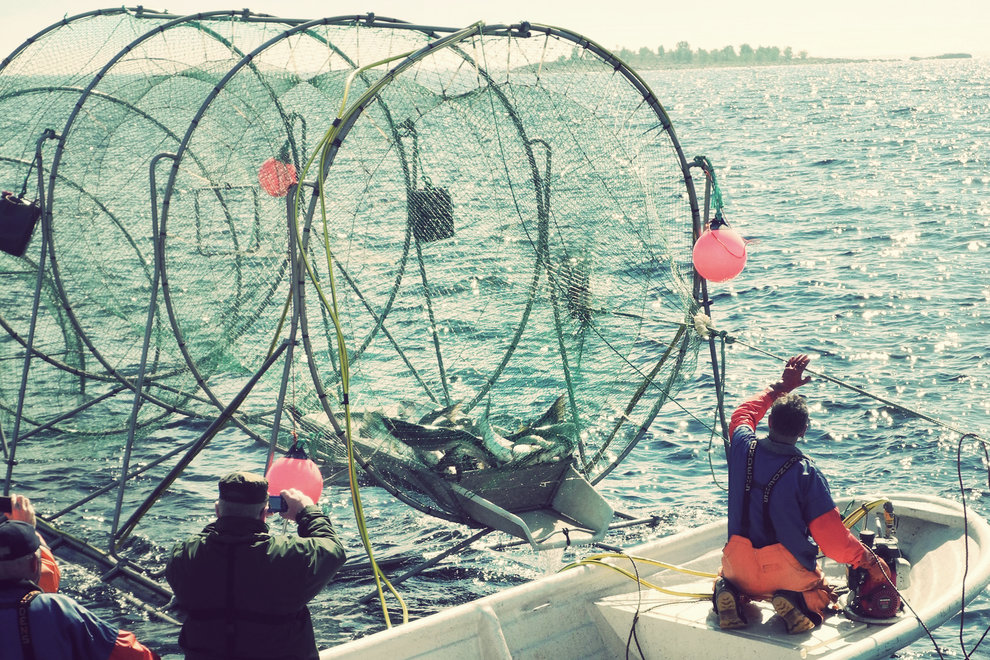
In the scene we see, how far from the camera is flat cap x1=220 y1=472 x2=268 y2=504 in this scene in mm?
3986

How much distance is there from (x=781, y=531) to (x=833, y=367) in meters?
9.21

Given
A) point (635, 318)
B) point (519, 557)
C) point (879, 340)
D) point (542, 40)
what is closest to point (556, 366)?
point (635, 318)

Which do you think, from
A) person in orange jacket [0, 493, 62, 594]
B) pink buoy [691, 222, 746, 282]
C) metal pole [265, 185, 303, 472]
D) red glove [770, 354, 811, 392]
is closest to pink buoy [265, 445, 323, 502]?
metal pole [265, 185, 303, 472]

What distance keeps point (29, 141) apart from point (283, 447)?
4.04 metres

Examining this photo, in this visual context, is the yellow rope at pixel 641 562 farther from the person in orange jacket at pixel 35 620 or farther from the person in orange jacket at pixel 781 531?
the person in orange jacket at pixel 35 620

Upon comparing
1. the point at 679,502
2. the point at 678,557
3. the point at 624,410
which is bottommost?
the point at 679,502

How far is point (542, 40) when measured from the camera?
24.7ft

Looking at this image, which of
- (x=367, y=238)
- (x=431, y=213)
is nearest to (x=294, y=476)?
→ (x=431, y=213)

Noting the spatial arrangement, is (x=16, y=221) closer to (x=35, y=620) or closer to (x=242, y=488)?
(x=242, y=488)

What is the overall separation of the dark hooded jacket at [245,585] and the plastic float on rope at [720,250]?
423 centimetres

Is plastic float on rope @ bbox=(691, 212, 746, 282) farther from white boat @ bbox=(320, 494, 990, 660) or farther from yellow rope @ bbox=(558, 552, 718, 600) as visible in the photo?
yellow rope @ bbox=(558, 552, 718, 600)

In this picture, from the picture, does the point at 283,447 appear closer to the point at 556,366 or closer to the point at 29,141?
the point at 556,366

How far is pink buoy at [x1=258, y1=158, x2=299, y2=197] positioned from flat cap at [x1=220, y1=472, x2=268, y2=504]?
4844 mm

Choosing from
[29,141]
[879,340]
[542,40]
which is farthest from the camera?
[879,340]
